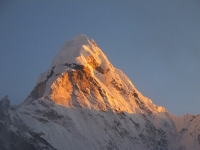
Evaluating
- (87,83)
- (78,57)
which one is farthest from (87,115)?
(78,57)

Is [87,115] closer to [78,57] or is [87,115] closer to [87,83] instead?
[87,83]

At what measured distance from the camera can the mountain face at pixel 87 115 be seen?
8169 cm

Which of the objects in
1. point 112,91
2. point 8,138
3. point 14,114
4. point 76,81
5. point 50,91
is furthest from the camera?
point 112,91

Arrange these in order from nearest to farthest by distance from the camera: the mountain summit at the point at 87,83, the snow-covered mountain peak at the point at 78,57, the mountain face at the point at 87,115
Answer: the mountain face at the point at 87,115, the mountain summit at the point at 87,83, the snow-covered mountain peak at the point at 78,57

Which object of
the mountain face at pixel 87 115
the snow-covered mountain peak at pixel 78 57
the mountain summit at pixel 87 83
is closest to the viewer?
the mountain face at pixel 87 115

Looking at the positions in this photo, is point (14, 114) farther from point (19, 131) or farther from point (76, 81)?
point (76, 81)

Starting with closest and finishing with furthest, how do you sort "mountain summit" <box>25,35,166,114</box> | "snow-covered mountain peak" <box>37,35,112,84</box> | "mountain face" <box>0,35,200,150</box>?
"mountain face" <box>0,35,200,150</box> < "mountain summit" <box>25,35,166,114</box> < "snow-covered mountain peak" <box>37,35,112,84</box>

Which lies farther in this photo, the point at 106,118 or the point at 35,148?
the point at 106,118

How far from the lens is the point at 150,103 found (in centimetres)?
11938

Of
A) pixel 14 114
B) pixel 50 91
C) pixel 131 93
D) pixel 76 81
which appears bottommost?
pixel 14 114

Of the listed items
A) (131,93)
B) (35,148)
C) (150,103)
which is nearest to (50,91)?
(35,148)

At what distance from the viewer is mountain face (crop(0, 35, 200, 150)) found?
81688 millimetres

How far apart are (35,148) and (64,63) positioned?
106ft

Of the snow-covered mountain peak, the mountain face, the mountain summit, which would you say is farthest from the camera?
the snow-covered mountain peak
